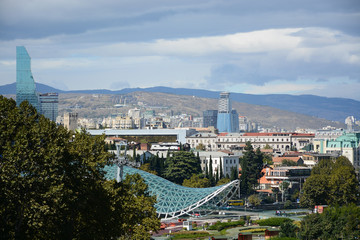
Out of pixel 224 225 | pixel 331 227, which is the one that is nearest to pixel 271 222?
pixel 224 225

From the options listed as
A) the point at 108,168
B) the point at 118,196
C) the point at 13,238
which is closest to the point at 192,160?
the point at 108,168

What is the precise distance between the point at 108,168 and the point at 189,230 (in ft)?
82.8

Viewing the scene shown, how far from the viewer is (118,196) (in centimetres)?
5472

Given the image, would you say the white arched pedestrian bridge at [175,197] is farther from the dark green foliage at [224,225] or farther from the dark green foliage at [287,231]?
the dark green foliage at [287,231]

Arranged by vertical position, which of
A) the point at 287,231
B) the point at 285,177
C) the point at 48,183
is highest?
the point at 285,177

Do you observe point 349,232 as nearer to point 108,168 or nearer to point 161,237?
point 161,237

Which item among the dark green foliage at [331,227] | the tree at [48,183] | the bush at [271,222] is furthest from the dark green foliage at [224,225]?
the tree at [48,183]

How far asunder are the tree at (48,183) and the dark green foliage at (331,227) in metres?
24.5

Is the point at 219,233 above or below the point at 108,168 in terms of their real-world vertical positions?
below

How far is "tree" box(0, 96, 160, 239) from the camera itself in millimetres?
43000

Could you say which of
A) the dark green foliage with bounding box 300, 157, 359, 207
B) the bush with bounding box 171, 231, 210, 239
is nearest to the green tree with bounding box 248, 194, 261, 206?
the dark green foliage with bounding box 300, 157, 359, 207

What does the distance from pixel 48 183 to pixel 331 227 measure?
117 ft

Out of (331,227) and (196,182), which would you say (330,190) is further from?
(331,227)

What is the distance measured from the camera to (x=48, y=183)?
143 ft
